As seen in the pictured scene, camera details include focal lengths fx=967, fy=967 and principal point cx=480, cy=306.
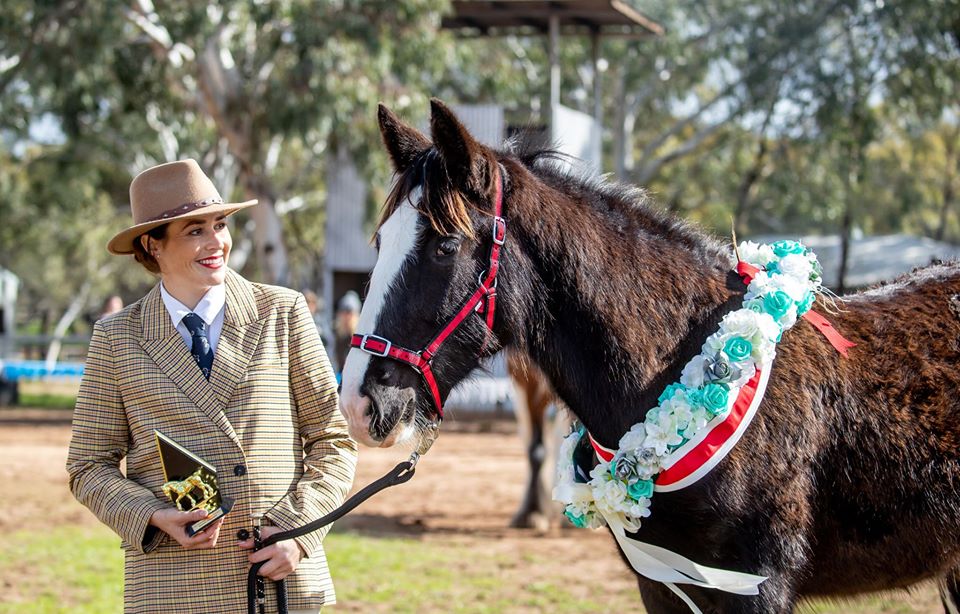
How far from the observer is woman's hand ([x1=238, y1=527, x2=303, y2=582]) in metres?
2.58

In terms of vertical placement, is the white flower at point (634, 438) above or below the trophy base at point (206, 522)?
above

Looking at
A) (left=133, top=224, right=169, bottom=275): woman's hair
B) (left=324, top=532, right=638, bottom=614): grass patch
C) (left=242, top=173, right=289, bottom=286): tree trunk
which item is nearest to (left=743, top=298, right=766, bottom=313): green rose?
(left=133, top=224, right=169, bottom=275): woman's hair

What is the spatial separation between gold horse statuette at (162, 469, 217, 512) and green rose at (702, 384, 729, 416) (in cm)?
133

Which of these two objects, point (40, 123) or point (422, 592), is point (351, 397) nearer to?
point (422, 592)

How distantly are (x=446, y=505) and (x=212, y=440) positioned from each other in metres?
7.62

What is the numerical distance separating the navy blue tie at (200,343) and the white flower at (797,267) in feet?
5.71

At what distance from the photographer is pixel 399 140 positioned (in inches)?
111

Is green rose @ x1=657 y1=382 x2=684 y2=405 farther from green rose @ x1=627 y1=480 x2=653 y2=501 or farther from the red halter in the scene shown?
the red halter

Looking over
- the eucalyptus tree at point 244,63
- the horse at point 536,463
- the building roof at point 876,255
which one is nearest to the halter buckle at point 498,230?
the horse at point 536,463

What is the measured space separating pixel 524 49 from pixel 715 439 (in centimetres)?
2648

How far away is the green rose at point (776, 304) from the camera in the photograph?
278cm

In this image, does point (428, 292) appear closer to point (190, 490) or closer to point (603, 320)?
point (603, 320)

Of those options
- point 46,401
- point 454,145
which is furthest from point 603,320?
point 46,401

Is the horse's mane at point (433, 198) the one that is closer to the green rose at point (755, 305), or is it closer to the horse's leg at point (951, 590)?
the green rose at point (755, 305)
